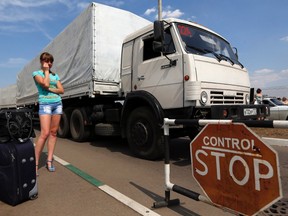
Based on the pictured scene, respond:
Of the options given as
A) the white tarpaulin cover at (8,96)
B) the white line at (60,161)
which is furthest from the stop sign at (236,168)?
the white tarpaulin cover at (8,96)

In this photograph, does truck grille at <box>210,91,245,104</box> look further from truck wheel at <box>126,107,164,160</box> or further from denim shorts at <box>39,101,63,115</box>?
denim shorts at <box>39,101,63,115</box>

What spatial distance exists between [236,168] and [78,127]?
23.1ft

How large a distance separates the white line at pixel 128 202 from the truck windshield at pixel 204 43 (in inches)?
116

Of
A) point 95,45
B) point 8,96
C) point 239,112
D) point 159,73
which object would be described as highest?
point 95,45

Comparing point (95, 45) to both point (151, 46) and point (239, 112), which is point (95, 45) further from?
point (239, 112)

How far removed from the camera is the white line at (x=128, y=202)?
333 cm

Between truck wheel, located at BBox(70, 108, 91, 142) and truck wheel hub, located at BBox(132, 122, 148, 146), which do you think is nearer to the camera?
truck wheel hub, located at BBox(132, 122, 148, 146)

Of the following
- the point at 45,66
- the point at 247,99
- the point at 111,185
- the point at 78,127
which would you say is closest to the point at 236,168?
the point at 111,185

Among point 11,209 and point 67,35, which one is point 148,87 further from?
point 67,35

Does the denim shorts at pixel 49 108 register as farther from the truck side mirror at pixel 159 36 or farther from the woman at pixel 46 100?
the truck side mirror at pixel 159 36

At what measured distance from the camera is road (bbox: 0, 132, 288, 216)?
344 centimetres

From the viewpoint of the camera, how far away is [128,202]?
12.0 feet

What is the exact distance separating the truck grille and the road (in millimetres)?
1363

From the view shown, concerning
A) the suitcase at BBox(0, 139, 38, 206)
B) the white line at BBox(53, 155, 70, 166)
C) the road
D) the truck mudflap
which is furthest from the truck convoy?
the suitcase at BBox(0, 139, 38, 206)
